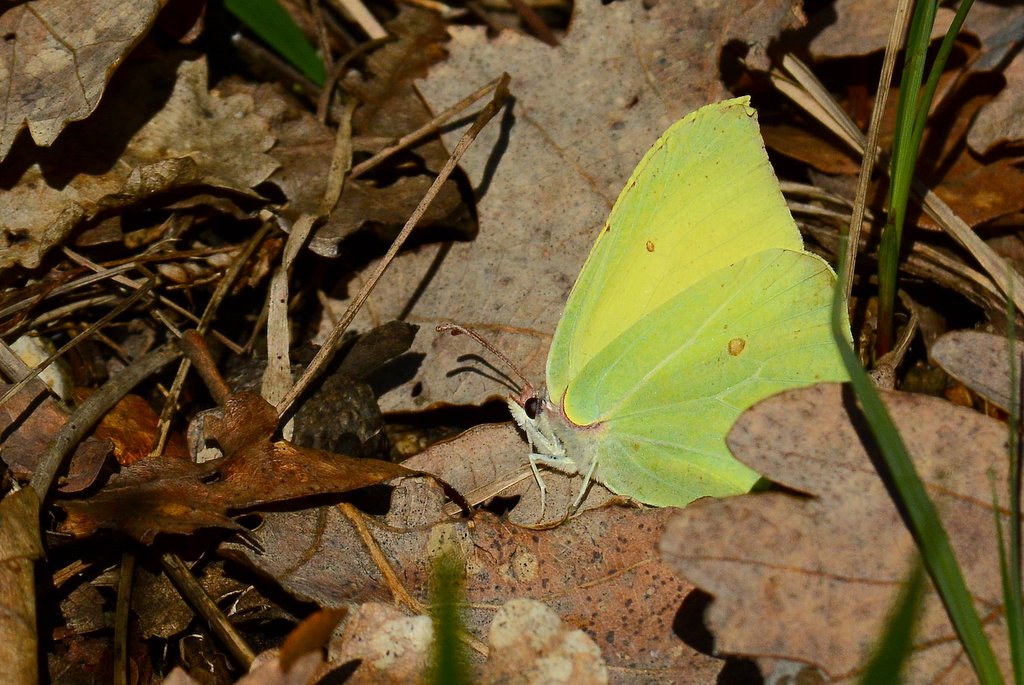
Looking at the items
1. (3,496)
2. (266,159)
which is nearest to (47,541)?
(3,496)

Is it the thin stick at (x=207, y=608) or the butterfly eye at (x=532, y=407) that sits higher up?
the butterfly eye at (x=532, y=407)

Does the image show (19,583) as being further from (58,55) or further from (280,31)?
(280,31)

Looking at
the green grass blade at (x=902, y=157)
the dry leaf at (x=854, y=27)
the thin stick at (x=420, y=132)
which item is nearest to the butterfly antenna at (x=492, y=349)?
the thin stick at (x=420, y=132)

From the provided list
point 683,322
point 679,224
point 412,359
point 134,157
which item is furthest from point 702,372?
point 134,157

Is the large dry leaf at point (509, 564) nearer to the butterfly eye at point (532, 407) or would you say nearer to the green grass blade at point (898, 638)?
the butterfly eye at point (532, 407)

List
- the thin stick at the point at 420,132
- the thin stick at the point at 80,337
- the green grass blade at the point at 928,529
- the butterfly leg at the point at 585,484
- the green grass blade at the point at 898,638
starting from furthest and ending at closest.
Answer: the thin stick at the point at 420,132 → the thin stick at the point at 80,337 → the butterfly leg at the point at 585,484 → the green grass blade at the point at 928,529 → the green grass blade at the point at 898,638
